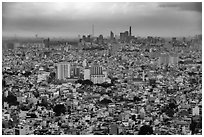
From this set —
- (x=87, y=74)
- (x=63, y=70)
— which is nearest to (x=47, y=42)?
(x=63, y=70)

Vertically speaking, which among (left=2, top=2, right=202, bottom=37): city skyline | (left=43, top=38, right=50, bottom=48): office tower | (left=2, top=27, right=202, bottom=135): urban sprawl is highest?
(left=2, top=2, right=202, bottom=37): city skyline

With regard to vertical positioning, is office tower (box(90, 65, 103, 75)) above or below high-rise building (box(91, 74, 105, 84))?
above

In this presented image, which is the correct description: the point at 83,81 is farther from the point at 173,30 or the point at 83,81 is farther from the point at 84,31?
the point at 173,30

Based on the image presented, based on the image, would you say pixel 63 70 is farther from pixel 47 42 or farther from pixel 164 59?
pixel 164 59

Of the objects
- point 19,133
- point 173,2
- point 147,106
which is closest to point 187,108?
point 147,106

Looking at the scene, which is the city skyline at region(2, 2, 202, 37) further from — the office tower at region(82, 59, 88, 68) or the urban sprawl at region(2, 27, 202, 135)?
the office tower at region(82, 59, 88, 68)

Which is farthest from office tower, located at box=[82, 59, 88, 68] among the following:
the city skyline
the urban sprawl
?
the city skyline
